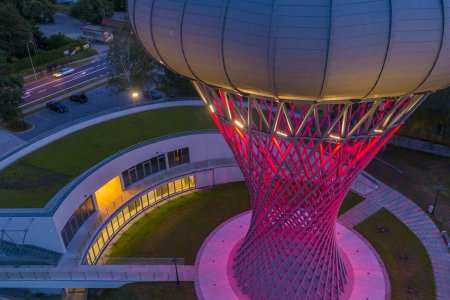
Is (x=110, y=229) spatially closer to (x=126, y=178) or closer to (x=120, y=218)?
(x=120, y=218)

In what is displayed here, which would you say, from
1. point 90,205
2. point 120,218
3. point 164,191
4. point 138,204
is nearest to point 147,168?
point 164,191

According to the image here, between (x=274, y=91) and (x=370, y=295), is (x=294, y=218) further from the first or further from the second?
(x=274, y=91)

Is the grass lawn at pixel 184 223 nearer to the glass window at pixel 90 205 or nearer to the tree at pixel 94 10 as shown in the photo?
the glass window at pixel 90 205

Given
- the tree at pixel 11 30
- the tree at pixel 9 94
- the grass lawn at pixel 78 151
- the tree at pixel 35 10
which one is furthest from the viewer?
the tree at pixel 35 10

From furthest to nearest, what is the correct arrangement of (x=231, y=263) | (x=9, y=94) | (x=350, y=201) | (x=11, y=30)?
(x=11, y=30), (x=9, y=94), (x=350, y=201), (x=231, y=263)

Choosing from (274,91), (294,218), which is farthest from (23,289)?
(274,91)

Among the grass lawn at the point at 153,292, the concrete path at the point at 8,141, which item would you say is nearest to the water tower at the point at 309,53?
the grass lawn at the point at 153,292

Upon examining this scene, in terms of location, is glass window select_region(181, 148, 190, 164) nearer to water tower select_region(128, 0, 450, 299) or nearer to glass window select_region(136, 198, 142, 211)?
glass window select_region(136, 198, 142, 211)
